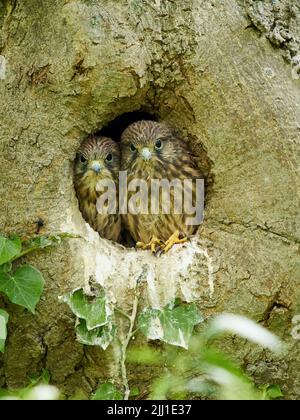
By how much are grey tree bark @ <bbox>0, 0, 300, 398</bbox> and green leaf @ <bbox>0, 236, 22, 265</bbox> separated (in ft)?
0.69

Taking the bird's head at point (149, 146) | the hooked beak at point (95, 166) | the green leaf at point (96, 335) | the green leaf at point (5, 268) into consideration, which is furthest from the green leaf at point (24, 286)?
the bird's head at point (149, 146)

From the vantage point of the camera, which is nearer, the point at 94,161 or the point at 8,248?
the point at 8,248

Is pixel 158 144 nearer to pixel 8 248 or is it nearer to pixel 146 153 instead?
pixel 146 153

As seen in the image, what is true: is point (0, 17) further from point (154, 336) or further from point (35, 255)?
point (154, 336)

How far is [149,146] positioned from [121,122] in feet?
2.56

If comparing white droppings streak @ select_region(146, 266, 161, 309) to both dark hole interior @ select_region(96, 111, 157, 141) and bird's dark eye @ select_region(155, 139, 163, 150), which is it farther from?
dark hole interior @ select_region(96, 111, 157, 141)

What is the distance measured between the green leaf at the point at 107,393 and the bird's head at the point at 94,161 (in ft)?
5.47

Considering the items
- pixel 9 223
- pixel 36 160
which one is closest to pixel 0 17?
pixel 36 160

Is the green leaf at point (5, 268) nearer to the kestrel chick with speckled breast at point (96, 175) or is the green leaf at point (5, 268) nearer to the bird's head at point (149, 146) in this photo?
the kestrel chick with speckled breast at point (96, 175)

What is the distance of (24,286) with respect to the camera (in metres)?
4.12

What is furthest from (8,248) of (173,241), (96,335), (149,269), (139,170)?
(139,170)

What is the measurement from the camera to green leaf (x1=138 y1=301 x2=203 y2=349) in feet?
13.5

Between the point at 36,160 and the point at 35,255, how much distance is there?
1.84 ft

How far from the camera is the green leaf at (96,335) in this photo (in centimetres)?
417
